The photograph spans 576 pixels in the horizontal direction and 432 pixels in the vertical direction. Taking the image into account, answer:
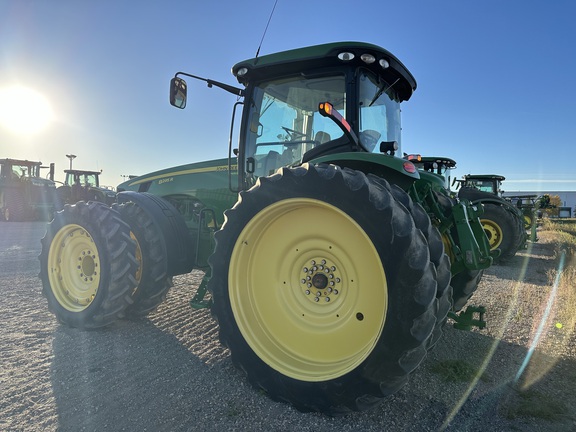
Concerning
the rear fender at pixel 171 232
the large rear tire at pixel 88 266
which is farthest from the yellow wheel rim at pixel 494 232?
the large rear tire at pixel 88 266

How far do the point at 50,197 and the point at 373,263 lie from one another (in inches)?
813

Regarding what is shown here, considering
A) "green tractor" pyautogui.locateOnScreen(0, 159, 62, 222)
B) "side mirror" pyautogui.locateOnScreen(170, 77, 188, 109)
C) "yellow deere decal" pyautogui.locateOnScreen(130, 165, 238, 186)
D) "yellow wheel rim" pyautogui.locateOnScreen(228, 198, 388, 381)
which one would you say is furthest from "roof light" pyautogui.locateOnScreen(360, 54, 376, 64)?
"green tractor" pyautogui.locateOnScreen(0, 159, 62, 222)

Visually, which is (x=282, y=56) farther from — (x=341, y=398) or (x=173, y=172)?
(x=341, y=398)

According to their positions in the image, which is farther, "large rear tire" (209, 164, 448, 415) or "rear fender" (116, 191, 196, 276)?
"rear fender" (116, 191, 196, 276)

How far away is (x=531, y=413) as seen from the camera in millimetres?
2295

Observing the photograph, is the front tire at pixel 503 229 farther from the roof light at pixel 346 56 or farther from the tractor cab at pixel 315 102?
the roof light at pixel 346 56

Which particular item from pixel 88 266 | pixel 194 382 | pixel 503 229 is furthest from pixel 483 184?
pixel 194 382

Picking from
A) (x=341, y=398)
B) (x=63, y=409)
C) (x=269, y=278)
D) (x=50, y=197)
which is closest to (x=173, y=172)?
(x=269, y=278)

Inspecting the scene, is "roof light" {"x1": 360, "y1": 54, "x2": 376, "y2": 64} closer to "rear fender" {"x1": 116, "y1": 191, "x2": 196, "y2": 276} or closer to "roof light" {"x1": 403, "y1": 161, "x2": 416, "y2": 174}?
"roof light" {"x1": 403, "y1": 161, "x2": 416, "y2": 174}

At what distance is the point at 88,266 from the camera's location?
373 centimetres

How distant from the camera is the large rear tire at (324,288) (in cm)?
201

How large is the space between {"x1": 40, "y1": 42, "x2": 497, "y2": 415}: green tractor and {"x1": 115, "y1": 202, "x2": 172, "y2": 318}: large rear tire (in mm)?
13

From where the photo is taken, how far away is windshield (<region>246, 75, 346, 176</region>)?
318 centimetres

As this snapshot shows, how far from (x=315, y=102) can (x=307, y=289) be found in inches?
65.3
